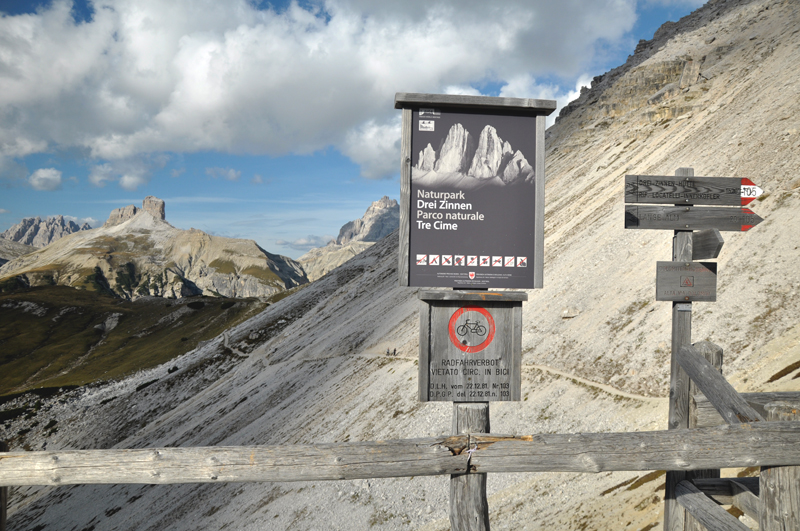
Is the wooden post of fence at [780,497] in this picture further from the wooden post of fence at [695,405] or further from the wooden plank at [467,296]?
the wooden plank at [467,296]

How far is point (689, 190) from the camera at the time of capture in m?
7.77

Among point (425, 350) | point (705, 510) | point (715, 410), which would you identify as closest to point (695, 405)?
point (715, 410)

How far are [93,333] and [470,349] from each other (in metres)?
151

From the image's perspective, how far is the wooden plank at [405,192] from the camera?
5105 millimetres

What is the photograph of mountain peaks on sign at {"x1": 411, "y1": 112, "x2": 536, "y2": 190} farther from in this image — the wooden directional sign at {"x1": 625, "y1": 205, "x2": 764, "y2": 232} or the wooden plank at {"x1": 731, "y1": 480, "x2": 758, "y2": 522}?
the wooden plank at {"x1": 731, "y1": 480, "x2": 758, "y2": 522}

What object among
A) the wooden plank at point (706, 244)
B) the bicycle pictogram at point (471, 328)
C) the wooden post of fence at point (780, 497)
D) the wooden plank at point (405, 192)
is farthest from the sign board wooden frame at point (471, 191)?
the wooden plank at point (706, 244)

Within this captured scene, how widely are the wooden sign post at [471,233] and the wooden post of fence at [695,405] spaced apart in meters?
3.40

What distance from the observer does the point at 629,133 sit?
139 feet

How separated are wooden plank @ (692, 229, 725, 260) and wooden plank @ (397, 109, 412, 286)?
5.58 metres

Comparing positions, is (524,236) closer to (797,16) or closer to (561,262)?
(561,262)

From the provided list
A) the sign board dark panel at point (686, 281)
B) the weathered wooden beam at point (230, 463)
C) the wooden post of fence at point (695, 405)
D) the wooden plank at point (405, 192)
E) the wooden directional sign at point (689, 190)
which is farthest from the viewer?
the wooden directional sign at point (689, 190)

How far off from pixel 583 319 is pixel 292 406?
1803 cm

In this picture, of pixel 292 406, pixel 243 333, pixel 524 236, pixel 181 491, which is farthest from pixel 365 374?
pixel 243 333

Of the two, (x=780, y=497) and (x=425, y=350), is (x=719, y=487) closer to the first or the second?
(x=780, y=497)
